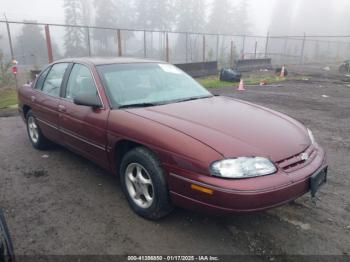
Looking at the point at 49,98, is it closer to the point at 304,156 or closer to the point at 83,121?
the point at 83,121

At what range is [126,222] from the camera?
3197mm

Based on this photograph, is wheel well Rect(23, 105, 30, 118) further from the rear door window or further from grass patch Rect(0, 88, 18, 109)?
grass patch Rect(0, 88, 18, 109)

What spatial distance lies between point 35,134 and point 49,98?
3.38 ft

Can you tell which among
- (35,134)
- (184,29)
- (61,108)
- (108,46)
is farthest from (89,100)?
(184,29)

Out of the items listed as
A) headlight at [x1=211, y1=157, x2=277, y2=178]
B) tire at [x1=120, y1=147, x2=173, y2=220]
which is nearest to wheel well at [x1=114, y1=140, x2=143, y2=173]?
tire at [x1=120, y1=147, x2=173, y2=220]

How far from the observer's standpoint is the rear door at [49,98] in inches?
177

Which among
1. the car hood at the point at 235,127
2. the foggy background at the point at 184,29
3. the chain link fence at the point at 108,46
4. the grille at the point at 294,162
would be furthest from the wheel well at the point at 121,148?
the foggy background at the point at 184,29

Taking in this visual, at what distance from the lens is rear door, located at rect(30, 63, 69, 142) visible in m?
4.48

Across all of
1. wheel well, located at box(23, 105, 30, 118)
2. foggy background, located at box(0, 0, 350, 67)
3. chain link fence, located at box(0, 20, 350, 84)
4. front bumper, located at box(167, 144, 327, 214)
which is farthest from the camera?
foggy background, located at box(0, 0, 350, 67)

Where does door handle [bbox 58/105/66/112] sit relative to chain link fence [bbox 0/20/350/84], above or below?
above

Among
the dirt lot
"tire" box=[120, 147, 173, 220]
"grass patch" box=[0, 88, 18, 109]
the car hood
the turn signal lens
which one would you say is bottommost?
"grass patch" box=[0, 88, 18, 109]

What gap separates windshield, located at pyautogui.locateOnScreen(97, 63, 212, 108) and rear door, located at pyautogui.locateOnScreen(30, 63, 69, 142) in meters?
1.01

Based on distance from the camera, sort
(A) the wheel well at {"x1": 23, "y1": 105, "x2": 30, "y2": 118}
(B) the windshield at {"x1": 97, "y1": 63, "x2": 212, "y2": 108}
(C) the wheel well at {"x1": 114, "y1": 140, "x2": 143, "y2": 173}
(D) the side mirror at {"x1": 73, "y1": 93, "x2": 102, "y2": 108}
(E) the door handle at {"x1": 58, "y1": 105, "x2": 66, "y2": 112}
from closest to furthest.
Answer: (C) the wheel well at {"x1": 114, "y1": 140, "x2": 143, "y2": 173}
(D) the side mirror at {"x1": 73, "y1": 93, "x2": 102, "y2": 108}
(B) the windshield at {"x1": 97, "y1": 63, "x2": 212, "y2": 108}
(E) the door handle at {"x1": 58, "y1": 105, "x2": 66, "y2": 112}
(A) the wheel well at {"x1": 23, "y1": 105, "x2": 30, "y2": 118}

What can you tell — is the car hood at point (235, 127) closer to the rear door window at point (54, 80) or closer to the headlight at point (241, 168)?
the headlight at point (241, 168)
